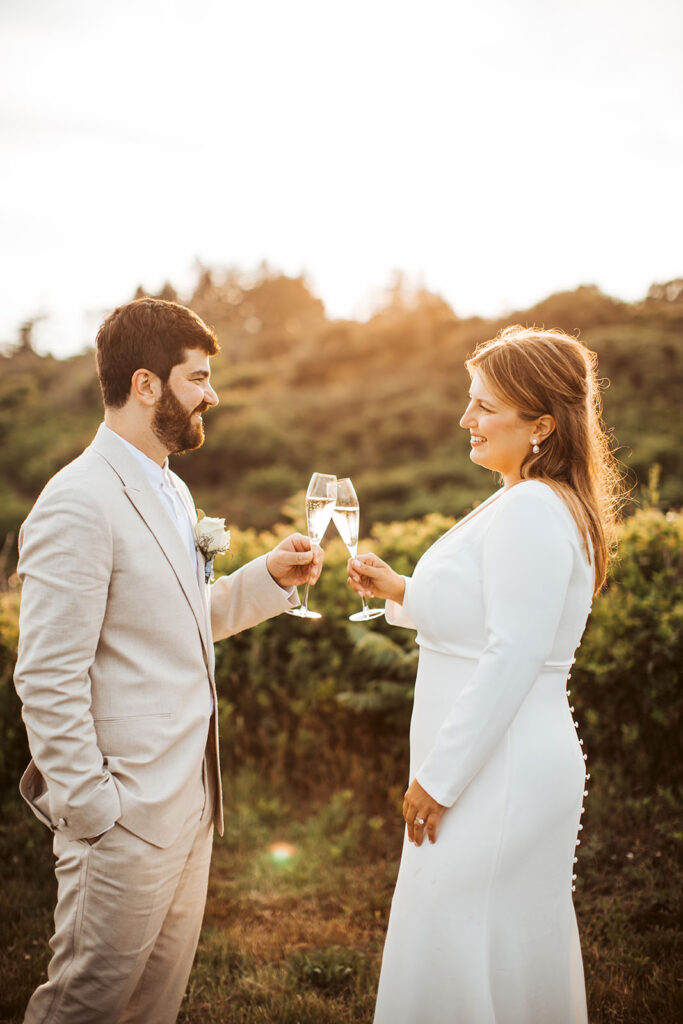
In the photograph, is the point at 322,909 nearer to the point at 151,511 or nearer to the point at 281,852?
the point at 281,852

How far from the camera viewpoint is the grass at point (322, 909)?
11.7 ft

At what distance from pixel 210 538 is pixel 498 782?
1.37m

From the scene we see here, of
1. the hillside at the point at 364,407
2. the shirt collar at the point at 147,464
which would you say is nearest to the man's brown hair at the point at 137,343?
the shirt collar at the point at 147,464

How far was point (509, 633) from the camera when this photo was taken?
2.35 meters

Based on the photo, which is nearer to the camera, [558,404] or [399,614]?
[558,404]

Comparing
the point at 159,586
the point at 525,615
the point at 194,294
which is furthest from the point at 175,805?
the point at 194,294

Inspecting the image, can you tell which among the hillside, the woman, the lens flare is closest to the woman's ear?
the woman

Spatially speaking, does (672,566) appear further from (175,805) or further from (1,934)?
(1,934)

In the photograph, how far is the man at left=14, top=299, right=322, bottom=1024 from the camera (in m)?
2.40

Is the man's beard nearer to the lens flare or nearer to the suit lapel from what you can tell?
the suit lapel

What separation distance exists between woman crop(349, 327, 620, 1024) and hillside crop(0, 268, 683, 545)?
12.7 m

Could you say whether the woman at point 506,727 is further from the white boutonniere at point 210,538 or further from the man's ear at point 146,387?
the man's ear at point 146,387

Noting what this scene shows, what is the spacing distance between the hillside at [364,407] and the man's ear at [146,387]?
1323 cm

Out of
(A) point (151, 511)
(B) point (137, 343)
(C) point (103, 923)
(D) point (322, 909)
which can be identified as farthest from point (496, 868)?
(D) point (322, 909)
